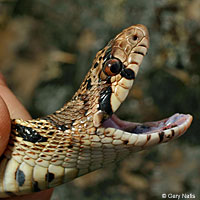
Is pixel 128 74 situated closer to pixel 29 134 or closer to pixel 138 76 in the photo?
pixel 29 134

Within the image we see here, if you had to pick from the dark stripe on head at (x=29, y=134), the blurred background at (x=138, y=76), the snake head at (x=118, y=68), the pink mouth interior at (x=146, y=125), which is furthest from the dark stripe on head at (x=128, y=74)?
the blurred background at (x=138, y=76)

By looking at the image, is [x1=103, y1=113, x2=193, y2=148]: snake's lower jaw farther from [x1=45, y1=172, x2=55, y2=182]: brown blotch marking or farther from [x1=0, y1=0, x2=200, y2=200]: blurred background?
[x1=0, y1=0, x2=200, y2=200]: blurred background

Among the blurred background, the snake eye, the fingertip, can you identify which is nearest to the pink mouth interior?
the snake eye

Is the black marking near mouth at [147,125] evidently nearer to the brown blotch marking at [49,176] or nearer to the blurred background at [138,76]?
the brown blotch marking at [49,176]

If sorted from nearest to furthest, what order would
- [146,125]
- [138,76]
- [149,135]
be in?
[149,135] → [146,125] → [138,76]

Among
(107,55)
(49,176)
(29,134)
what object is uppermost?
(107,55)

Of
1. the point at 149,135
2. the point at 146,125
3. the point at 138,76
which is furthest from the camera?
the point at 138,76

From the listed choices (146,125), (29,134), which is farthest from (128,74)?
(29,134)

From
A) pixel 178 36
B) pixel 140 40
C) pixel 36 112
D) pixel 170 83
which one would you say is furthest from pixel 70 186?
pixel 140 40
